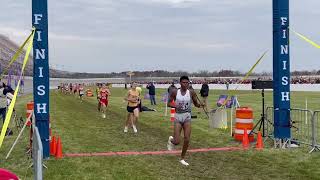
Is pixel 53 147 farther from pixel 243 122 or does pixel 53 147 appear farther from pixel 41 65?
pixel 243 122

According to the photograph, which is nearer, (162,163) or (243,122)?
(162,163)

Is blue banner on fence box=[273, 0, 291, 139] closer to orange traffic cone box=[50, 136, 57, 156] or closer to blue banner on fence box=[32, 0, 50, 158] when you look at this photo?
orange traffic cone box=[50, 136, 57, 156]

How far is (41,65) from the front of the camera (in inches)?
484

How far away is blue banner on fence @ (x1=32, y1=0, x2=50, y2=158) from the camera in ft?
39.9

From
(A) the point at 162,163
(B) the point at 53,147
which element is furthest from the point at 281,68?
(B) the point at 53,147

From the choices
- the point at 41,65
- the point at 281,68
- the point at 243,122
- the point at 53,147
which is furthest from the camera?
the point at 243,122

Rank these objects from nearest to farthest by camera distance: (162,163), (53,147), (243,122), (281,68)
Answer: (162,163), (53,147), (281,68), (243,122)

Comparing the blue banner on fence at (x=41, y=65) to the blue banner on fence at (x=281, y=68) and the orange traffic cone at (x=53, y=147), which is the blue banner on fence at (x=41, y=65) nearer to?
the orange traffic cone at (x=53, y=147)

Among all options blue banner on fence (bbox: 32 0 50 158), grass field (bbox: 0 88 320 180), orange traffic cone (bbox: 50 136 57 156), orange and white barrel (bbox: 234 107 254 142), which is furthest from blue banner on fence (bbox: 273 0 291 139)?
blue banner on fence (bbox: 32 0 50 158)

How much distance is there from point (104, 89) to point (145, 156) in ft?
47.0

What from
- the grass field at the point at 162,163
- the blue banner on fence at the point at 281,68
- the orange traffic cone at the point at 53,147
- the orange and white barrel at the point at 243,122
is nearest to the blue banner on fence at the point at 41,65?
the orange traffic cone at the point at 53,147

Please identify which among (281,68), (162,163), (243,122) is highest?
(281,68)

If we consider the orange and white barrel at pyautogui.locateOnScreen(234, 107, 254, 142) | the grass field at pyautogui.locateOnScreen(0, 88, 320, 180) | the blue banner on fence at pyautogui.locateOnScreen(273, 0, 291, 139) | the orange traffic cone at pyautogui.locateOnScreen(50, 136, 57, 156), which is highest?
the blue banner on fence at pyautogui.locateOnScreen(273, 0, 291, 139)

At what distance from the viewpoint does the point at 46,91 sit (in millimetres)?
12336
